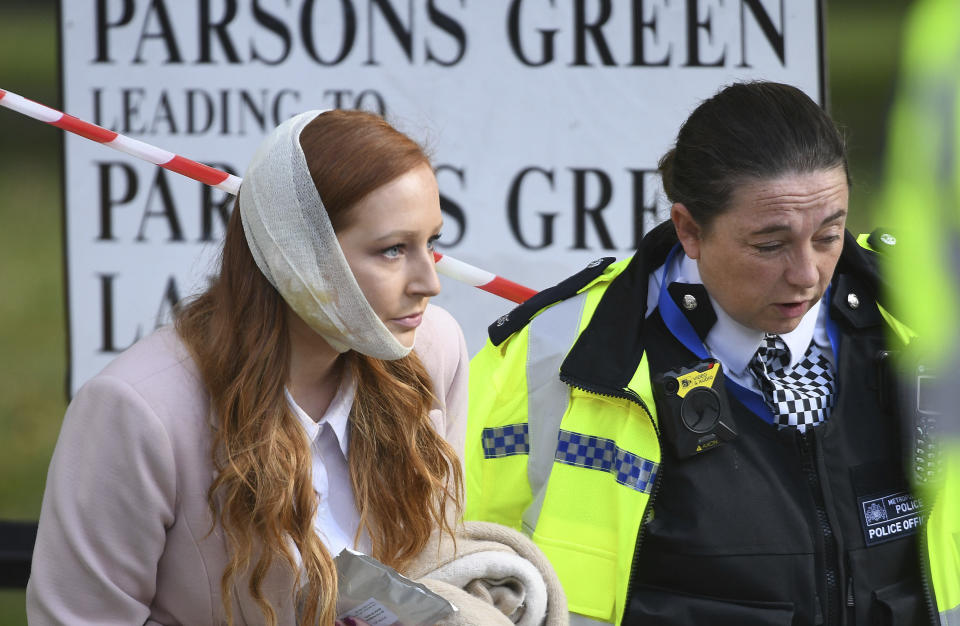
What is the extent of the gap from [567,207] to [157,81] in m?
1.12

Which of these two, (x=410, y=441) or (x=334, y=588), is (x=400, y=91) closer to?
(x=410, y=441)

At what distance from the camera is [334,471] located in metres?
1.88

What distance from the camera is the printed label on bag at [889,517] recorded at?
79.0 inches

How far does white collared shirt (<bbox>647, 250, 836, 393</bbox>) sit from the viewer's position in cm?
210

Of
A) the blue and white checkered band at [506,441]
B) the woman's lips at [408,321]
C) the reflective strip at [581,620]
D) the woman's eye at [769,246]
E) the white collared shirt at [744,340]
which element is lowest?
the reflective strip at [581,620]

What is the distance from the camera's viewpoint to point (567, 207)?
3.16 m

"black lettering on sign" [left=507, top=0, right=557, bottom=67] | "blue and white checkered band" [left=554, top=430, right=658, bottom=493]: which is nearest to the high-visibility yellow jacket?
"blue and white checkered band" [left=554, top=430, right=658, bottom=493]

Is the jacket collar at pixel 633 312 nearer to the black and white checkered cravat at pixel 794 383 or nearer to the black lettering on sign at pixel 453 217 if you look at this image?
the black and white checkered cravat at pixel 794 383

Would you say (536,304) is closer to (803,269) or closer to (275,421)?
(803,269)

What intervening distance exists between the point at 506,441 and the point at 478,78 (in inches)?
50.2

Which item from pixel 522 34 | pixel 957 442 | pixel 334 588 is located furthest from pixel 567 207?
pixel 334 588

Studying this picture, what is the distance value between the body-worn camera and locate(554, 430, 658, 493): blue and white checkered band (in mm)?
65

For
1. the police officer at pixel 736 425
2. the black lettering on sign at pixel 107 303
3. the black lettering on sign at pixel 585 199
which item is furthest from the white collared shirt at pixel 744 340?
the black lettering on sign at pixel 107 303

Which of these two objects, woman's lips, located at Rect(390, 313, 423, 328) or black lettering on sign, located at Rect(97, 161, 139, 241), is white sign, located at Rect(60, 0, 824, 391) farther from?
woman's lips, located at Rect(390, 313, 423, 328)
